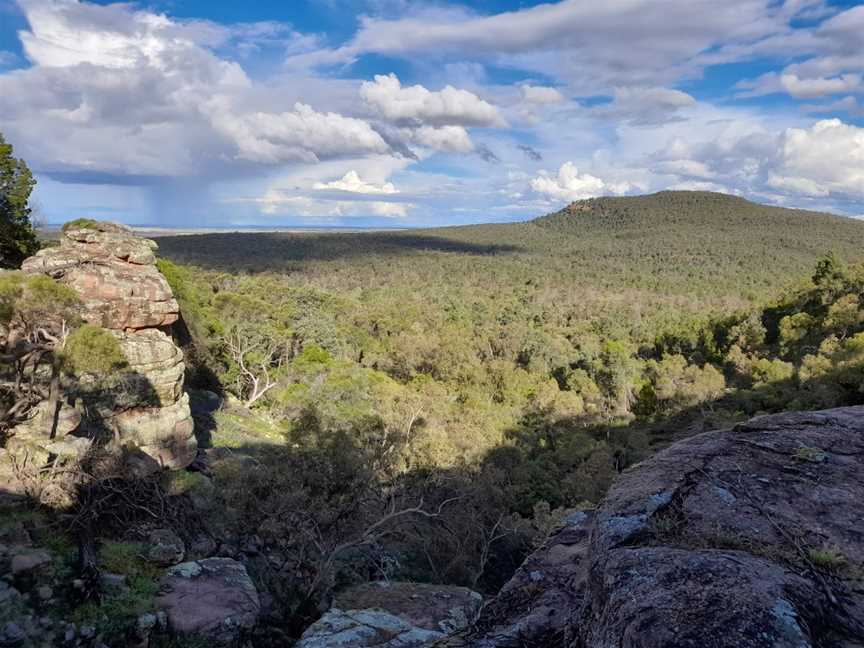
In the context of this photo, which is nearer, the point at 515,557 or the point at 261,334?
the point at 515,557

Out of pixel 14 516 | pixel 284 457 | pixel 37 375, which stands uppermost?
pixel 37 375

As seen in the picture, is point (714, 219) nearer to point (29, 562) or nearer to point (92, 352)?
point (92, 352)

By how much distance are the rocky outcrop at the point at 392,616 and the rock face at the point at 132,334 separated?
23.5 ft

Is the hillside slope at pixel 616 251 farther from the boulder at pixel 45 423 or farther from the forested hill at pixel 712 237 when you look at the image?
the boulder at pixel 45 423

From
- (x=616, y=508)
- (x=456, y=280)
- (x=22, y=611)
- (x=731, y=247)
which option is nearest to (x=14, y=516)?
(x=22, y=611)

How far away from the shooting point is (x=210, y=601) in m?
8.54

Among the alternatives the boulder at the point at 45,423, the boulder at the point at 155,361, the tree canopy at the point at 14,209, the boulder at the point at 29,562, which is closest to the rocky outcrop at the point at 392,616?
the boulder at the point at 29,562

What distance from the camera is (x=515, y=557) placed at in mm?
17641

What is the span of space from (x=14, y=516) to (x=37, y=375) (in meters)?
5.40

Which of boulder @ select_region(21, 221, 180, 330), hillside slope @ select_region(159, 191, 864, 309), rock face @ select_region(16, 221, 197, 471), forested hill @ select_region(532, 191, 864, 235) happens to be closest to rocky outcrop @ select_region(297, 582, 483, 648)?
rock face @ select_region(16, 221, 197, 471)

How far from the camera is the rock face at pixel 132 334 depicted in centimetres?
1489

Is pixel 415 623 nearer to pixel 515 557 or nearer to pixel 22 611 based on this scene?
pixel 22 611

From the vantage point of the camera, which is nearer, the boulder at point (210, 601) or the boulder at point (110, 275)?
the boulder at point (210, 601)

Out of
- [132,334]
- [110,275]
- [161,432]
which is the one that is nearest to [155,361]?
[132,334]
